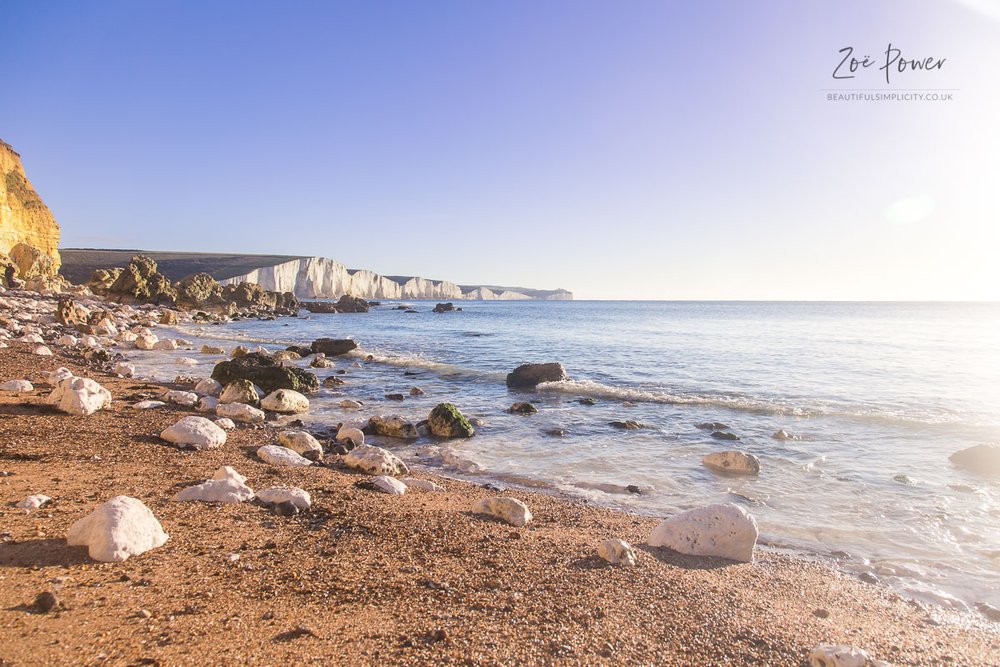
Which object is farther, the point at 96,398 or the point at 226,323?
the point at 226,323

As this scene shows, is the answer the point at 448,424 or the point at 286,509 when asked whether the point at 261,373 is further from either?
the point at 286,509

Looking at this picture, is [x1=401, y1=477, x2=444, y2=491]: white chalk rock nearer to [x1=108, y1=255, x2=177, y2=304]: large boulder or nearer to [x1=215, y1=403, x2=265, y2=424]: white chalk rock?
[x1=215, y1=403, x2=265, y2=424]: white chalk rock

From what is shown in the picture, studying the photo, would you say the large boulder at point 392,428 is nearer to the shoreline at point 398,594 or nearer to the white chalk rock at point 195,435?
the white chalk rock at point 195,435

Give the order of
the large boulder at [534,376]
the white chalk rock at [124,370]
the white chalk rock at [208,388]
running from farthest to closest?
the large boulder at [534,376] < the white chalk rock at [124,370] < the white chalk rock at [208,388]

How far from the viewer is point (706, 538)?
4.74 metres

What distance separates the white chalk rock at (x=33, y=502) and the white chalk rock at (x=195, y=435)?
2.56 metres

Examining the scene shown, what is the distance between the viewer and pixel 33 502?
165 inches

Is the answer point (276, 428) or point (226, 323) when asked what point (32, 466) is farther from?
point (226, 323)

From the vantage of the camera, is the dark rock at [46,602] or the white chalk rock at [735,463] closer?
the dark rock at [46,602]

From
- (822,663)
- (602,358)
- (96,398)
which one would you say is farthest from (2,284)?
(822,663)

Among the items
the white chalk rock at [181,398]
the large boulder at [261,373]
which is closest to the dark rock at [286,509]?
the white chalk rock at [181,398]

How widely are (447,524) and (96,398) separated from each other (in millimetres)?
7142

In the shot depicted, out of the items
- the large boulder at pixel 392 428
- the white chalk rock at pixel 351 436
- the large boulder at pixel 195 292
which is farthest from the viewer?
the large boulder at pixel 195 292

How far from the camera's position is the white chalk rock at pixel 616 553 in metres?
4.22
